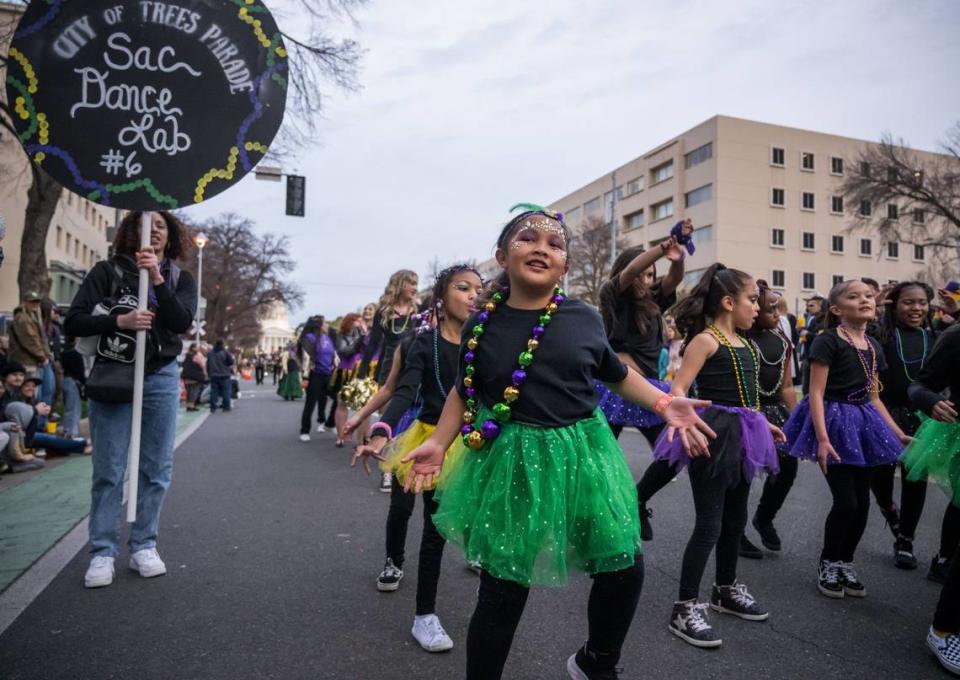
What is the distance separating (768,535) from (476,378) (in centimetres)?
334

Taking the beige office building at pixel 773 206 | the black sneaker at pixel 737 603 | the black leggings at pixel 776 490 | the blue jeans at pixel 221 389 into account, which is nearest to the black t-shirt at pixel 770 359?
the black leggings at pixel 776 490

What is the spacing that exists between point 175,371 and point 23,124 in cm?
161

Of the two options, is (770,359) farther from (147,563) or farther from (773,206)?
(773,206)

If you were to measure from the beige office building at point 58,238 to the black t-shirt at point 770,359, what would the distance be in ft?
110

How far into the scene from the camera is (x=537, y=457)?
96.0 inches

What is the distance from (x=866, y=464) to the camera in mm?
4074

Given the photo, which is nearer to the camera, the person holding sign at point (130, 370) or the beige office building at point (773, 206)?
the person holding sign at point (130, 370)

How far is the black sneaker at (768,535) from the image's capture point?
4893 mm

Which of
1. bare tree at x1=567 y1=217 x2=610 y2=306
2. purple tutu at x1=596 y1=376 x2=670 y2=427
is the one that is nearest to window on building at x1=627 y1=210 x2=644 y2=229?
bare tree at x1=567 y1=217 x2=610 y2=306

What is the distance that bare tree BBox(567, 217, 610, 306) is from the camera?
4675 centimetres

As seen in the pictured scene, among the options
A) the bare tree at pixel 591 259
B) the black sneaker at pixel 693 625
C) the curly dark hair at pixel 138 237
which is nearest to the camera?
the black sneaker at pixel 693 625

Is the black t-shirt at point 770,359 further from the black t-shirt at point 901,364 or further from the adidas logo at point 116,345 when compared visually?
the adidas logo at point 116,345

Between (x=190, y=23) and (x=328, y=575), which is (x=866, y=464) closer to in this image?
(x=328, y=575)

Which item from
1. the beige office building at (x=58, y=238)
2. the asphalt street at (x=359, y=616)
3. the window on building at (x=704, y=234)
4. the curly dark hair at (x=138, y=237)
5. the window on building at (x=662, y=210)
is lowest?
the asphalt street at (x=359, y=616)
